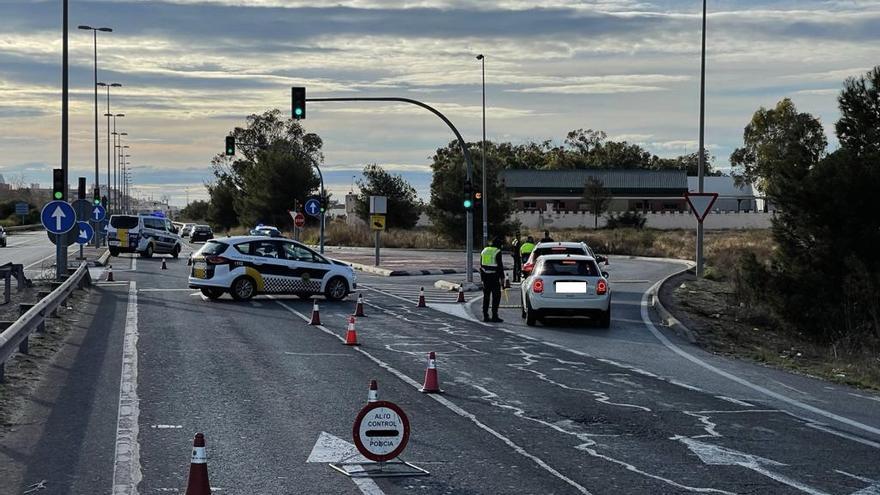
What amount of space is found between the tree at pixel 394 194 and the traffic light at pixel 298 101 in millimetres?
50173

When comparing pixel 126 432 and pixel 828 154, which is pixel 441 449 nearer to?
pixel 126 432

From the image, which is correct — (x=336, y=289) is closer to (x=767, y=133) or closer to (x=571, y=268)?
(x=571, y=268)

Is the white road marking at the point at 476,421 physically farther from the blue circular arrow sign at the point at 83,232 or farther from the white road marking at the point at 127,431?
the blue circular arrow sign at the point at 83,232

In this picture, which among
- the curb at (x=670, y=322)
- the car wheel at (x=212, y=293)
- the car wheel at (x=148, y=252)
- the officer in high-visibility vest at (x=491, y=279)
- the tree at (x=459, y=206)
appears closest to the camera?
the curb at (x=670, y=322)

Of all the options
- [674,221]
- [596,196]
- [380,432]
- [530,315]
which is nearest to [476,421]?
[380,432]

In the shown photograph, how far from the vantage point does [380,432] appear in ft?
27.2

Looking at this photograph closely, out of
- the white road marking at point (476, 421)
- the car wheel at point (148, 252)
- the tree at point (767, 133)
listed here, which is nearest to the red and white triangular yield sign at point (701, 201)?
the white road marking at point (476, 421)

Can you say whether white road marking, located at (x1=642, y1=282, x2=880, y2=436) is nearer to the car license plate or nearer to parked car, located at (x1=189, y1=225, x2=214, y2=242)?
the car license plate

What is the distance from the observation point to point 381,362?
15.2 m

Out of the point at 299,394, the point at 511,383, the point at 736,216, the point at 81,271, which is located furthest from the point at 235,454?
the point at 736,216

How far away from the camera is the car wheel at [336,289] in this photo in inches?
1061

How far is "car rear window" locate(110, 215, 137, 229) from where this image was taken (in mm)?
51156

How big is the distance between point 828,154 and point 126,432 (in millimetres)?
20087

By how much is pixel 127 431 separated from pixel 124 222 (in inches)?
1708
